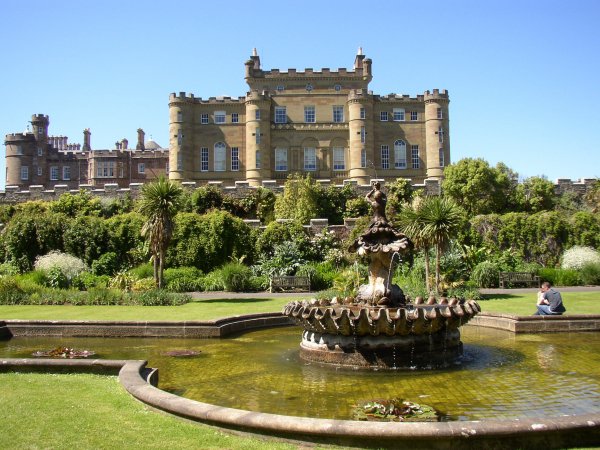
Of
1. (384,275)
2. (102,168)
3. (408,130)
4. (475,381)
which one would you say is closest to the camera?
(475,381)

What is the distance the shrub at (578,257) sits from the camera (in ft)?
95.1

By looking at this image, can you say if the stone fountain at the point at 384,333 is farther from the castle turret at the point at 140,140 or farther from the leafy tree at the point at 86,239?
the castle turret at the point at 140,140

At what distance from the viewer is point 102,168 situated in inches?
2635

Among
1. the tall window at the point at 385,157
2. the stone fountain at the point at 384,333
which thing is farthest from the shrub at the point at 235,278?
the tall window at the point at 385,157

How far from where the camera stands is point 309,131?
55219 millimetres

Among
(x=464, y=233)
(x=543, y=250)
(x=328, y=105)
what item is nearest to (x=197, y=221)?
(x=464, y=233)

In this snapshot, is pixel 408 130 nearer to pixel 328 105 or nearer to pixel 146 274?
pixel 328 105

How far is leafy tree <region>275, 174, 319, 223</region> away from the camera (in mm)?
37219

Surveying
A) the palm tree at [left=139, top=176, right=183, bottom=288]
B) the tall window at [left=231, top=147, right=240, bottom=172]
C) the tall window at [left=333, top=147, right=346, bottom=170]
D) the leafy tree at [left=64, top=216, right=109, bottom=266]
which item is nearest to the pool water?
the palm tree at [left=139, top=176, right=183, bottom=288]

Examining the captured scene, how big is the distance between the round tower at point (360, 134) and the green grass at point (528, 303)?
1265 inches

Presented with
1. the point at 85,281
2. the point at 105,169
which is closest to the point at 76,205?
the point at 85,281

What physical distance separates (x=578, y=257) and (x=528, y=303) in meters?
12.6

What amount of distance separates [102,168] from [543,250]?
5145 centimetres

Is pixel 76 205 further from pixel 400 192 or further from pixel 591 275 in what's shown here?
pixel 591 275
